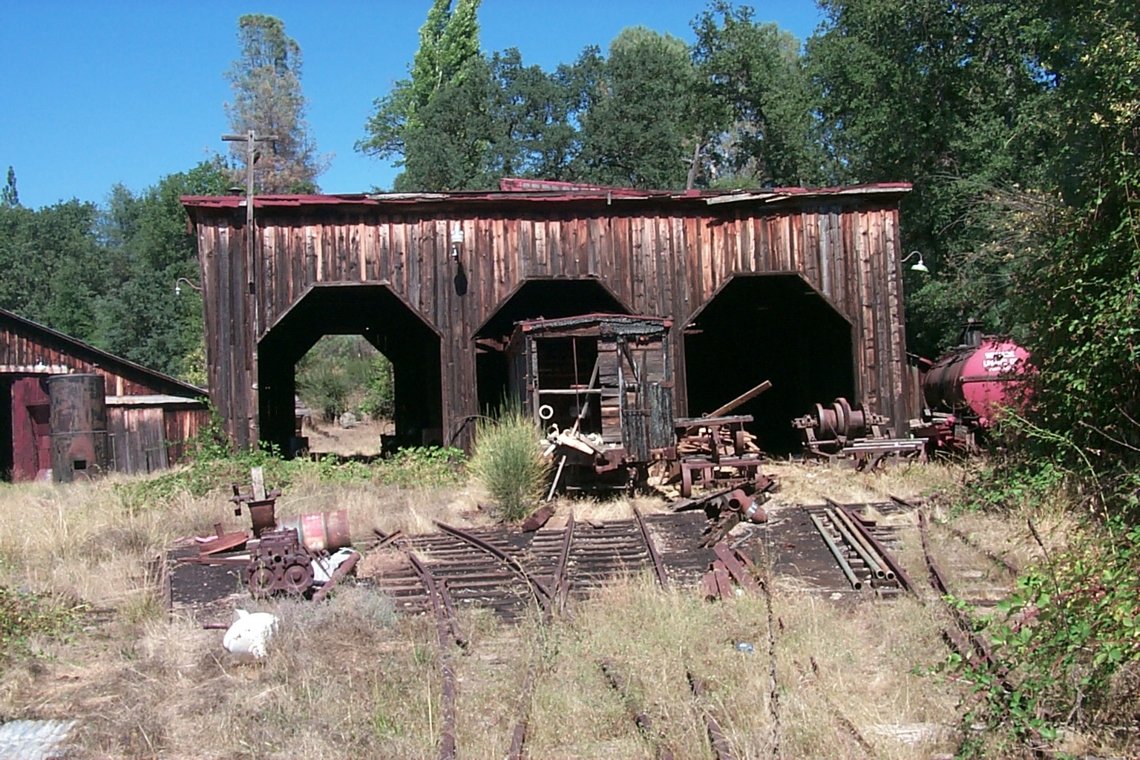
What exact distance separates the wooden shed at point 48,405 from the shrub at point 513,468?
1281 cm

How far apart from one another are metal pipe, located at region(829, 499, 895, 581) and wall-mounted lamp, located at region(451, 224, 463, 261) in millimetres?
9014

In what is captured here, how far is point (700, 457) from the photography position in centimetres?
1630

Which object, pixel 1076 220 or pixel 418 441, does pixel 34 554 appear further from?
pixel 418 441

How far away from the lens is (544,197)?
19297mm

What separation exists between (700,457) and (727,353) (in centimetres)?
1229

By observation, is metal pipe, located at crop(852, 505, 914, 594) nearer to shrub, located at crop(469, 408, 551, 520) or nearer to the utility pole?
shrub, located at crop(469, 408, 551, 520)

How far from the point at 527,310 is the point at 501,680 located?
19.7m

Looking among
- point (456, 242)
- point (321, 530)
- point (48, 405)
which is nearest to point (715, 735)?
point (321, 530)

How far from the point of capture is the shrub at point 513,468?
13547mm

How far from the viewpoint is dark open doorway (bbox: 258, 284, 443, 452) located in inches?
894

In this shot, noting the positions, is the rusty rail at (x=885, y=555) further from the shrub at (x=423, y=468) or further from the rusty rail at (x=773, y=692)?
the shrub at (x=423, y=468)

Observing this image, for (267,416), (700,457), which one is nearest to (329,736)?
(700,457)

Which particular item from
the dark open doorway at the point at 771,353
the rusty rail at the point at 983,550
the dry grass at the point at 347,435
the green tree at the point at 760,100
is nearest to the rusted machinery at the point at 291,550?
the rusty rail at the point at 983,550

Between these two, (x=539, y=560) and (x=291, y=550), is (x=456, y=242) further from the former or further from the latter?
(x=291, y=550)
